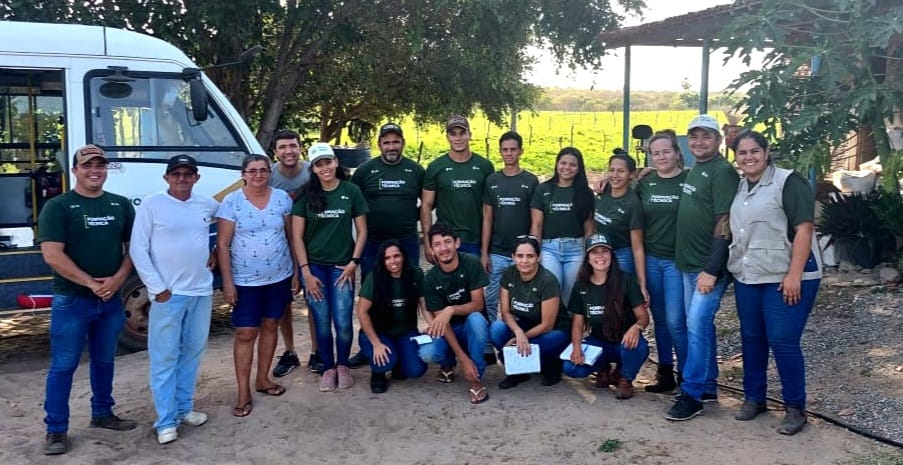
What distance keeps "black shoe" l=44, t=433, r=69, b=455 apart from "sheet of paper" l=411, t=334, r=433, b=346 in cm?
211

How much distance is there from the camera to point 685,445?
4441 mm

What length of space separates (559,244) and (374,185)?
4.33ft

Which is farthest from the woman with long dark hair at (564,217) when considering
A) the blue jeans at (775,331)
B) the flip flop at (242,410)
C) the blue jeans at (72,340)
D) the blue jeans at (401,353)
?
the blue jeans at (72,340)

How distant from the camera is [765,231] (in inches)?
172

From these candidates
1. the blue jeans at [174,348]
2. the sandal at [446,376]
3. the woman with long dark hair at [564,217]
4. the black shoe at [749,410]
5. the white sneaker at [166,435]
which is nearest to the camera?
the blue jeans at [174,348]

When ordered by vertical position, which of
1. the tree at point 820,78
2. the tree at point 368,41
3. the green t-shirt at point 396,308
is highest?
the tree at point 368,41

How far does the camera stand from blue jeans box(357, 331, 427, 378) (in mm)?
5363

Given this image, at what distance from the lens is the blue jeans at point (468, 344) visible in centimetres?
523

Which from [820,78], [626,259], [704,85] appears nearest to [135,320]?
[626,259]

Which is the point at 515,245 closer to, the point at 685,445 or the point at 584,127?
the point at 685,445

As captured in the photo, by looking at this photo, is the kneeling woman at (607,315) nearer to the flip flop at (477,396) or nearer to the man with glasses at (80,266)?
the flip flop at (477,396)

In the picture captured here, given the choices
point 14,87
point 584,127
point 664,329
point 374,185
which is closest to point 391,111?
point 14,87

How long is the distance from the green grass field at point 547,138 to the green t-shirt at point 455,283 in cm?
1434

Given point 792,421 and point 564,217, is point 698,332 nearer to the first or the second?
point 792,421
